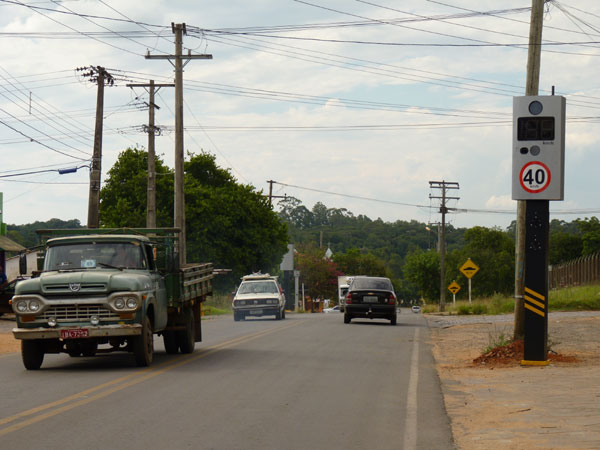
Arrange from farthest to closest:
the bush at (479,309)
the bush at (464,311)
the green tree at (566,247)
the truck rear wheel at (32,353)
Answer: the green tree at (566,247) → the bush at (464,311) → the bush at (479,309) → the truck rear wheel at (32,353)

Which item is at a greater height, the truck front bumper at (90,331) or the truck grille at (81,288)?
the truck grille at (81,288)

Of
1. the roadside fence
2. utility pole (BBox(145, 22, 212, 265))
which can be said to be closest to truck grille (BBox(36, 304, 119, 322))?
utility pole (BBox(145, 22, 212, 265))

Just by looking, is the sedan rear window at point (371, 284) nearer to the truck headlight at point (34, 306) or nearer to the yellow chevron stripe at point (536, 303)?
the yellow chevron stripe at point (536, 303)

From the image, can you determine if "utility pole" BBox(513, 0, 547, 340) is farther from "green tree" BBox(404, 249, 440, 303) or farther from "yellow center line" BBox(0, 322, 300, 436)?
"green tree" BBox(404, 249, 440, 303)

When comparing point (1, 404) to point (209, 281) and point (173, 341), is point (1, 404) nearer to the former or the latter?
point (173, 341)

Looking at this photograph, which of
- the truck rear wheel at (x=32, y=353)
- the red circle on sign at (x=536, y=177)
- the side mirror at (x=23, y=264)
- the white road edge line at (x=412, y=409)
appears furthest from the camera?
the side mirror at (x=23, y=264)

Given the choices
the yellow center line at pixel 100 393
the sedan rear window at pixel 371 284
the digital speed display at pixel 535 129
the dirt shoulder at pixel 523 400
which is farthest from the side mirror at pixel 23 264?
the sedan rear window at pixel 371 284

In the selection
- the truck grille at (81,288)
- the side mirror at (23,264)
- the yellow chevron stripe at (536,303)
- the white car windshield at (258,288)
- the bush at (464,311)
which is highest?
the side mirror at (23,264)

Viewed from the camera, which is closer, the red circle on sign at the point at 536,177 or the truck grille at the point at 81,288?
the truck grille at the point at 81,288

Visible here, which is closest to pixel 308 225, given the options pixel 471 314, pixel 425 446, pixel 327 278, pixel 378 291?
pixel 327 278

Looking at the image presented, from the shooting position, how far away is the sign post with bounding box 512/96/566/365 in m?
15.6

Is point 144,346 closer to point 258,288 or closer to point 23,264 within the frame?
point 23,264

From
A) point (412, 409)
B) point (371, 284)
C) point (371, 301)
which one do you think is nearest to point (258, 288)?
point (371, 284)

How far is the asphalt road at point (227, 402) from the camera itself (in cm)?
867
